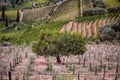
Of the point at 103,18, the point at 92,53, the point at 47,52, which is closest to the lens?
the point at 47,52

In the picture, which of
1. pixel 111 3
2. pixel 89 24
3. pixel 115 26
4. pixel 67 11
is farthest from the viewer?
pixel 111 3

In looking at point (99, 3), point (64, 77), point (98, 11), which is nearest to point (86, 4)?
point (99, 3)

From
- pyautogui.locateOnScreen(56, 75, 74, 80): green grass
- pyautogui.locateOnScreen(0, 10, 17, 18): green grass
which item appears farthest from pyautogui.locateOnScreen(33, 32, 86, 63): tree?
pyautogui.locateOnScreen(0, 10, 17, 18): green grass

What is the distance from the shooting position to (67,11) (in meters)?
101

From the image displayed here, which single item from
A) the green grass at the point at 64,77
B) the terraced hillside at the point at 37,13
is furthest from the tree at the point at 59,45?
the terraced hillside at the point at 37,13

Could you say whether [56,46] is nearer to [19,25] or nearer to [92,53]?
[92,53]

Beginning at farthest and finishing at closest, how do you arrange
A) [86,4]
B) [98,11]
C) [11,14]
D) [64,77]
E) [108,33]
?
[11,14], [86,4], [98,11], [108,33], [64,77]

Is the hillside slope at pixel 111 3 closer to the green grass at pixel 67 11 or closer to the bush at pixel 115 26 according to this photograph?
the green grass at pixel 67 11

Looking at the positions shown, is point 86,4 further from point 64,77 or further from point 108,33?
point 64,77

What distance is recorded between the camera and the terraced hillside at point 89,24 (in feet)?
245

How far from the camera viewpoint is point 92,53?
144ft

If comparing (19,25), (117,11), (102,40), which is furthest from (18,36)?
(117,11)

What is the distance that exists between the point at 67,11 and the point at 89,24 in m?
22.7

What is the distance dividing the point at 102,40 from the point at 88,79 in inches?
1615
